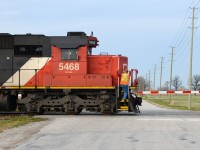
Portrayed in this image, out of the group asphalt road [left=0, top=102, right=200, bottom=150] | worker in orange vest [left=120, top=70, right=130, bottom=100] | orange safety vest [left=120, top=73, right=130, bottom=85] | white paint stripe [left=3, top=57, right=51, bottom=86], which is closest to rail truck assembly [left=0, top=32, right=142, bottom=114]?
white paint stripe [left=3, top=57, right=51, bottom=86]

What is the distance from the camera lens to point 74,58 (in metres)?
23.0

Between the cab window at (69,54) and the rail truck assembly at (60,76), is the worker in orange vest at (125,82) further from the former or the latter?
the cab window at (69,54)

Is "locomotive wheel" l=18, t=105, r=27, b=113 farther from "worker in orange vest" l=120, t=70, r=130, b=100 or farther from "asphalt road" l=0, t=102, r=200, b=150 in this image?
"asphalt road" l=0, t=102, r=200, b=150

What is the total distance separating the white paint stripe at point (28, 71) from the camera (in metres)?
23.3

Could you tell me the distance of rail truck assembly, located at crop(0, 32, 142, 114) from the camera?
23.0 meters

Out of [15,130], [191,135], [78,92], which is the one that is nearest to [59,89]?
[78,92]

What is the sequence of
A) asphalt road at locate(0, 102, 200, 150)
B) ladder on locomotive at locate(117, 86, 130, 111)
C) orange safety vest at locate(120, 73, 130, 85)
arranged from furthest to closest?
1. ladder on locomotive at locate(117, 86, 130, 111)
2. orange safety vest at locate(120, 73, 130, 85)
3. asphalt road at locate(0, 102, 200, 150)

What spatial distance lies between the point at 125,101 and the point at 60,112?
447cm

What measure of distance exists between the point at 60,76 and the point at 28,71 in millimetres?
1833

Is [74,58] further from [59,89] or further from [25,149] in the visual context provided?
[25,149]

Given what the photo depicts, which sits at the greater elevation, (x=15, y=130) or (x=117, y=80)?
(x=117, y=80)

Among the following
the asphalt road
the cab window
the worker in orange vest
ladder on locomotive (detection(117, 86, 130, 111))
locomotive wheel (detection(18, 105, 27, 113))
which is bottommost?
the asphalt road

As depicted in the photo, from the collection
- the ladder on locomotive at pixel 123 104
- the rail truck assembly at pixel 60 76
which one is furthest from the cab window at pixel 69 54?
the ladder on locomotive at pixel 123 104

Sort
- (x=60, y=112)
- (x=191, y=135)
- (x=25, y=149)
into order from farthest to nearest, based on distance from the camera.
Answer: (x=60, y=112)
(x=191, y=135)
(x=25, y=149)
